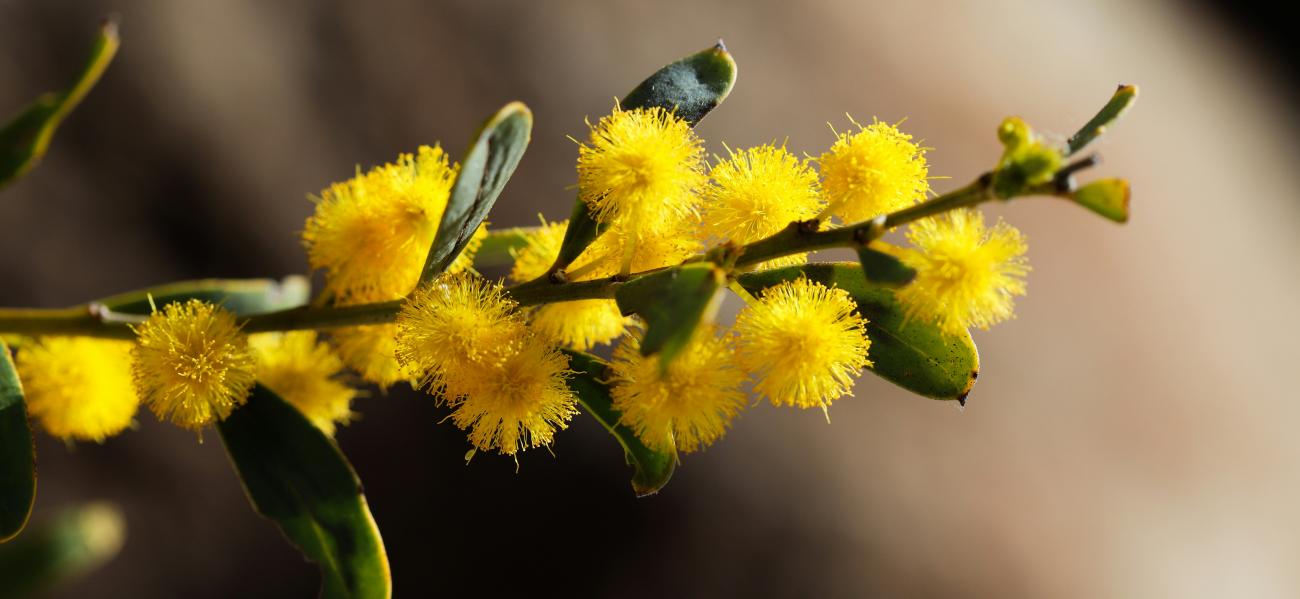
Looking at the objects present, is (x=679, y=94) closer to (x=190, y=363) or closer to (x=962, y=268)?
(x=962, y=268)

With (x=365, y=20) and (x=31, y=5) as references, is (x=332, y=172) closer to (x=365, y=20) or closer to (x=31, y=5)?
(x=365, y=20)

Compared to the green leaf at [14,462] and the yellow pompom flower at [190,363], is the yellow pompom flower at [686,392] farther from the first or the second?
the green leaf at [14,462]

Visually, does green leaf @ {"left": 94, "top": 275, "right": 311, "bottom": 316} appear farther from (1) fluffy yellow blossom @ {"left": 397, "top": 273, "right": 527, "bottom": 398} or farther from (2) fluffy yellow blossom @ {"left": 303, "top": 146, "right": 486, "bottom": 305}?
(1) fluffy yellow blossom @ {"left": 397, "top": 273, "right": 527, "bottom": 398}

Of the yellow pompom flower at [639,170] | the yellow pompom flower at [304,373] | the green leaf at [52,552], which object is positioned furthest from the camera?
the green leaf at [52,552]

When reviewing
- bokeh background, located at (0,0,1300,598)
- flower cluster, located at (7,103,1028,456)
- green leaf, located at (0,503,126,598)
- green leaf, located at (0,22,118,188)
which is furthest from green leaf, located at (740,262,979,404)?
bokeh background, located at (0,0,1300,598)

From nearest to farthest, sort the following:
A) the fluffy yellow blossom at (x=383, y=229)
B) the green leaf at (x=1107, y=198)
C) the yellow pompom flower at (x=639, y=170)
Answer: the green leaf at (x=1107, y=198) < the yellow pompom flower at (x=639, y=170) < the fluffy yellow blossom at (x=383, y=229)

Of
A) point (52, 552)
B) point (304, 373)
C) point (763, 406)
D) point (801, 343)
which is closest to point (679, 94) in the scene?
point (801, 343)

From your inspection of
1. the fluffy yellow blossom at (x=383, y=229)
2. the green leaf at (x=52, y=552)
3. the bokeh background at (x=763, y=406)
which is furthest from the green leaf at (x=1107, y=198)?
the bokeh background at (x=763, y=406)
